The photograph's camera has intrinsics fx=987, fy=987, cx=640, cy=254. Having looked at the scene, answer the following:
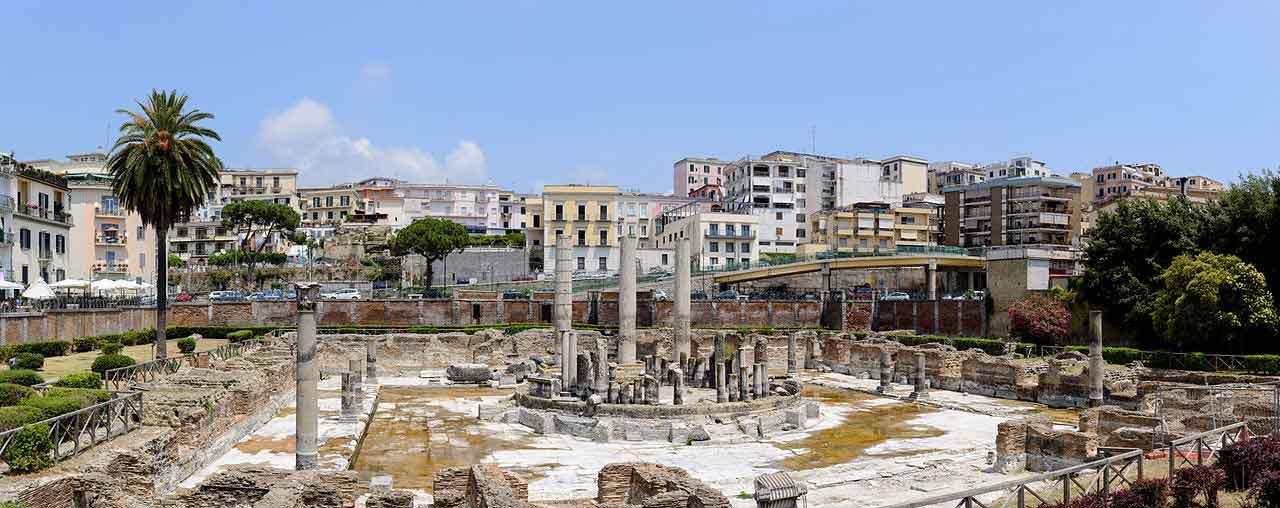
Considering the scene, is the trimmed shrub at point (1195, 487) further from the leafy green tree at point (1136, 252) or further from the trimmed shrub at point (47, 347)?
the trimmed shrub at point (47, 347)

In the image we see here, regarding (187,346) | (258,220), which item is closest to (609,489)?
(187,346)

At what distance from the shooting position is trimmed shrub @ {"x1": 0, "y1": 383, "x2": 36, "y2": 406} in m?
24.2

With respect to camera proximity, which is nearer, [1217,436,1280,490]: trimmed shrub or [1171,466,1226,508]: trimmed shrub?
[1171,466,1226,508]: trimmed shrub

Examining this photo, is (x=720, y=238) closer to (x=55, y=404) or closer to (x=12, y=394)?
(x=12, y=394)

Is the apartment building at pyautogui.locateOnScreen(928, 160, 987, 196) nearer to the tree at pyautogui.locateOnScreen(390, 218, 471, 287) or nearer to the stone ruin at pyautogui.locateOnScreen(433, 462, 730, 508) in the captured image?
the tree at pyautogui.locateOnScreen(390, 218, 471, 287)

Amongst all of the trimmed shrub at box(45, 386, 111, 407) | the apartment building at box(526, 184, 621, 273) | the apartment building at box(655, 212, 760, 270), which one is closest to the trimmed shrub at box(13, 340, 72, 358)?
the trimmed shrub at box(45, 386, 111, 407)

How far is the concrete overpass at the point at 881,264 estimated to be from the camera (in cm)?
7312

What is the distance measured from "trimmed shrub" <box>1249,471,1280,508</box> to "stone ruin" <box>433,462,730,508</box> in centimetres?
800

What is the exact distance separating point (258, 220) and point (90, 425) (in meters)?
83.2

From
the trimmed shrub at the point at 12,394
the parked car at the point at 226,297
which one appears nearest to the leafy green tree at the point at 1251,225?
the trimmed shrub at the point at 12,394

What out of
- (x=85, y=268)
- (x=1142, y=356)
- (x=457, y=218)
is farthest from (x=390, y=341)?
(x=457, y=218)

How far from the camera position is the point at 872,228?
9519 cm

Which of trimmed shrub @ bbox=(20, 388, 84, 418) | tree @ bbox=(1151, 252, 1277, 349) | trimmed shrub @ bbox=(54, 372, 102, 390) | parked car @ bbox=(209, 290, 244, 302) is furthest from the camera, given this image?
parked car @ bbox=(209, 290, 244, 302)

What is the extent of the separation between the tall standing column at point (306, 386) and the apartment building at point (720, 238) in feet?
224
